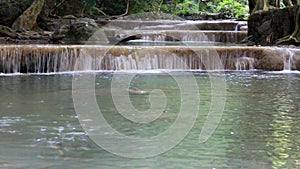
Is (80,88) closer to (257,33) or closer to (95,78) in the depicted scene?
(95,78)

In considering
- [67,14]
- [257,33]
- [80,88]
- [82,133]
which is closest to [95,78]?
[80,88]

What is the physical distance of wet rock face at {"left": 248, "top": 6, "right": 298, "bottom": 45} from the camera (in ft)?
45.9

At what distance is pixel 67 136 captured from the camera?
4.30 m

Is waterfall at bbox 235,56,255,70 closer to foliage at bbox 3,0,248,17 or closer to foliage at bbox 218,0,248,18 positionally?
foliage at bbox 3,0,248,17

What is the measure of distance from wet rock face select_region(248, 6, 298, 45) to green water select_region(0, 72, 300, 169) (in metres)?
6.69

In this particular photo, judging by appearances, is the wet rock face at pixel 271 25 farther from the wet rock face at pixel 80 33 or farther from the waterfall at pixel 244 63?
the wet rock face at pixel 80 33

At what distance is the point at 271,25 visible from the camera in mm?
14688

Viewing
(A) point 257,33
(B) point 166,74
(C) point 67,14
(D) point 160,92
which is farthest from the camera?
(C) point 67,14

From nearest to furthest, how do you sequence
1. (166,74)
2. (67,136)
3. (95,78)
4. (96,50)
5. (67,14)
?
(67,136) < (95,78) < (166,74) < (96,50) < (67,14)

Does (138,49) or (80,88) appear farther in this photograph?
(138,49)

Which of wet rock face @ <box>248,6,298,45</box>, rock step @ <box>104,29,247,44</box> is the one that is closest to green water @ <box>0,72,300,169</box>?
wet rock face @ <box>248,6,298,45</box>

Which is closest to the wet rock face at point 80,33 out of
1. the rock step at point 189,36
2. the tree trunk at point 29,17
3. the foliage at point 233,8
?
the rock step at point 189,36

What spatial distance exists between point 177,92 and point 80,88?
1.44m

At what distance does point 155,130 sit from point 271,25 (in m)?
10.9
